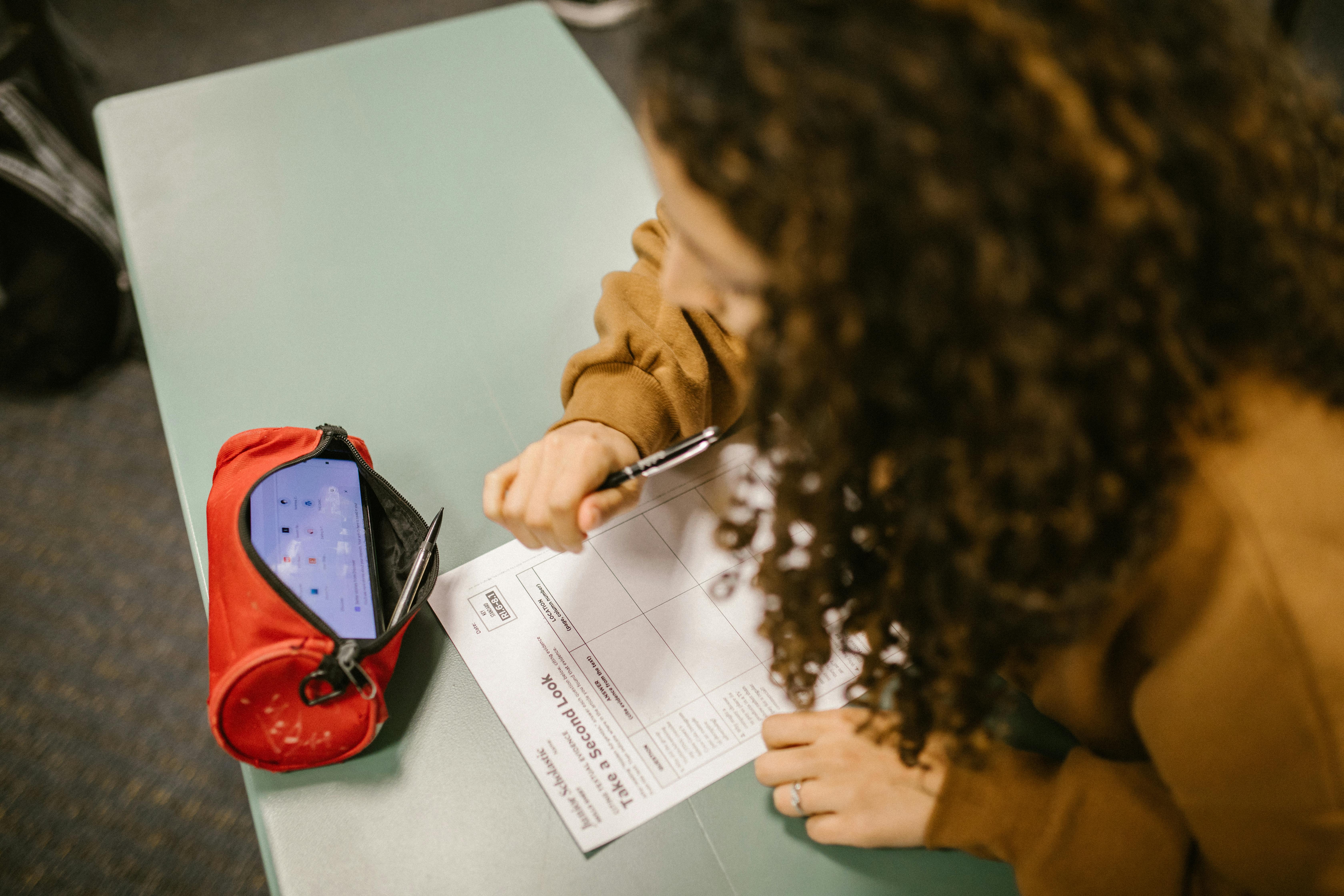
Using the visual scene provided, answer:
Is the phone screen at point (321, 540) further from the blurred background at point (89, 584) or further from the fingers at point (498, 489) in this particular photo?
the blurred background at point (89, 584)

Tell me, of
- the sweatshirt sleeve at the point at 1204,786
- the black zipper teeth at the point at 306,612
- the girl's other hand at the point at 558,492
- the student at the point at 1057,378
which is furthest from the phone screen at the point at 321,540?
→ the sweatshirt sleeve at the point at 1204,786

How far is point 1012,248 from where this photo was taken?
36 centimetres

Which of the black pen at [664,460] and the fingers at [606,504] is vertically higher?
the black pen at [664,460]

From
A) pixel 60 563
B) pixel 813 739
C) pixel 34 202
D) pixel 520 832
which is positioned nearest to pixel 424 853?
pixel 520 832

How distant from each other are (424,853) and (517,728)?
0.10 meters

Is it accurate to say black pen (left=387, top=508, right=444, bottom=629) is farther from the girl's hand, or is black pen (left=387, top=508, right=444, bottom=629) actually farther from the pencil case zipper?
the girl's hand

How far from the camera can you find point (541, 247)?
37.7 inches

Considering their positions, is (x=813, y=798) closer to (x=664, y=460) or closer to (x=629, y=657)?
(x=629, y=657)

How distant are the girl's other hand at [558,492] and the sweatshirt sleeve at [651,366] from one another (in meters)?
0.05

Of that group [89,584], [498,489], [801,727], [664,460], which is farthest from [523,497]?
[89,584]

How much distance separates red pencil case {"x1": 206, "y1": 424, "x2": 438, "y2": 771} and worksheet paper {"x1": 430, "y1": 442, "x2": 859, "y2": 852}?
0.08m

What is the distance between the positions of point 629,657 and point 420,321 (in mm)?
445

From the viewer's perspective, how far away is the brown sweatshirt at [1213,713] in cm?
43

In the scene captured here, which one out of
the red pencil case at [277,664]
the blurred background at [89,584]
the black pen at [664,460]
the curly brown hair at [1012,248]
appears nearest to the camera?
the curly brown hair at [1012,248]
